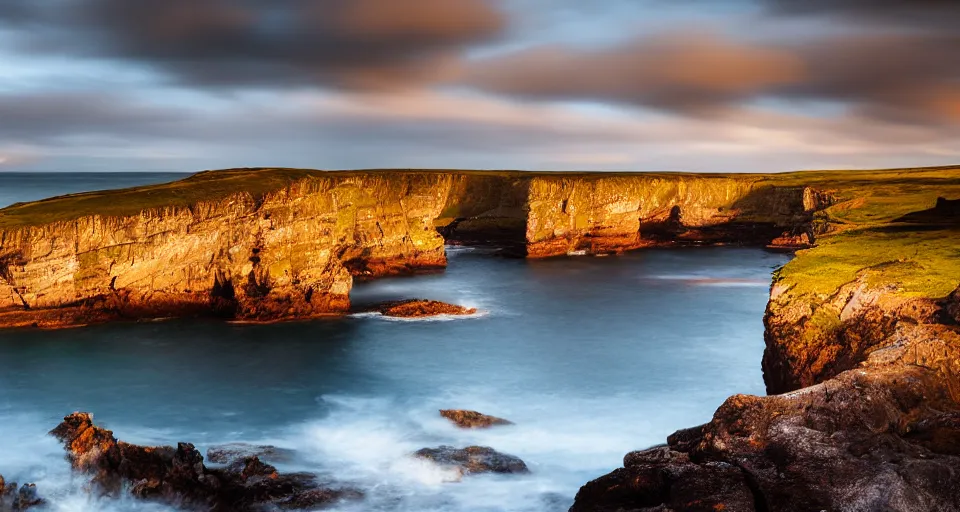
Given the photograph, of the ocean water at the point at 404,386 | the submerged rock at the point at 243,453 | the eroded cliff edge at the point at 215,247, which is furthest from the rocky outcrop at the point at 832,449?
the eroded cliff edge at the point at 215,247

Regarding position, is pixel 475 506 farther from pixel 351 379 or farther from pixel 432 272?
pixel 432 272

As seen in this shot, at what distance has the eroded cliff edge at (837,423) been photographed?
499 inches

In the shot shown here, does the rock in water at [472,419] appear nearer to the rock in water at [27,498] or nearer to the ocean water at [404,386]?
the ocean water at [404,386]

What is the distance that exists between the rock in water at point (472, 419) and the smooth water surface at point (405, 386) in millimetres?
537

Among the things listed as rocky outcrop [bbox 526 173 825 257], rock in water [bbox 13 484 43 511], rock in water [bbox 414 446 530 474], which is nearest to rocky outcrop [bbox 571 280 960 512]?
rock in water [bbox 414 446 530 474]

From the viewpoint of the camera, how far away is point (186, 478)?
67.4ft

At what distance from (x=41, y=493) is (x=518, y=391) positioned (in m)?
19.0

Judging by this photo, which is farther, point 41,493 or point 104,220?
point 104,220

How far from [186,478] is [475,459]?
8382 mm

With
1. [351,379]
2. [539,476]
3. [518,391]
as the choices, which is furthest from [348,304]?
[539,476]

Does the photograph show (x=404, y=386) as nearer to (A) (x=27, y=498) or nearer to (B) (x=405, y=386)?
(B) (x=405, y=386)

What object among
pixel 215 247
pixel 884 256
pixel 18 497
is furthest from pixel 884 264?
pixel 215 247

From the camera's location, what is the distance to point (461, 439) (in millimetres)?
26562

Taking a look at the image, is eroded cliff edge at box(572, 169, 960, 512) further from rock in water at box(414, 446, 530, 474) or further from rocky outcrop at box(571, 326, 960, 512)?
rock in water at box(414, 446, 530, 474)
